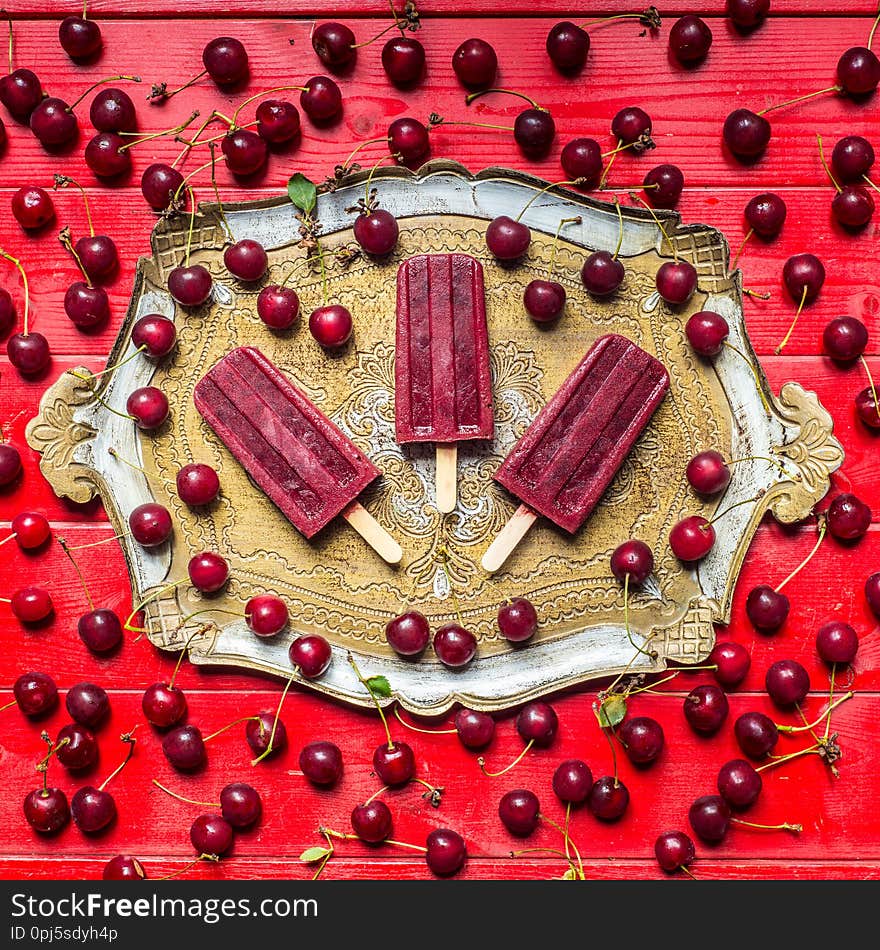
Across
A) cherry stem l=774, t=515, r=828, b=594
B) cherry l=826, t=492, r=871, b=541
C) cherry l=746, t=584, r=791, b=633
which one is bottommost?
cherry l=746, t=584, r=791, b=633

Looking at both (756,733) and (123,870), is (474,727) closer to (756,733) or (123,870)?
(756,733)

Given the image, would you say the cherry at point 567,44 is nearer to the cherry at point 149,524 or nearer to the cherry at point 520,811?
the cherry at point 149,524

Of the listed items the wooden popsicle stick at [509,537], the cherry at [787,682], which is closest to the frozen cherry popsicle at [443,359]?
the wooden popsicle stick at [509,537]

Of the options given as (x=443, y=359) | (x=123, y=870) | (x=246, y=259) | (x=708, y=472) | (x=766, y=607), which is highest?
(x=246, y=259)

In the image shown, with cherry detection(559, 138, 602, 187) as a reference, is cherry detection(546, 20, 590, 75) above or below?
above

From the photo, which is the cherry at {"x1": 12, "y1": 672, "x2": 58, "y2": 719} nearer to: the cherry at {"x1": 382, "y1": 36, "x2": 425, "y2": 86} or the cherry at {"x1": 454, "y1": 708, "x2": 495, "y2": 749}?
the cherry at {"x1": 454, "y1": 708, "x2": 495, "y2": 749}

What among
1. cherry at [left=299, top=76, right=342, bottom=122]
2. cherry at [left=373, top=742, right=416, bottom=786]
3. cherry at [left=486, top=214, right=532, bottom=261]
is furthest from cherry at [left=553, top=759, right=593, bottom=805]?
cherry at [left=299, top=76, right=342, bottom=122]

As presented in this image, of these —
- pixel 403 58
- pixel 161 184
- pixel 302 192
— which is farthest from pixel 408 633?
pixel 403 58
